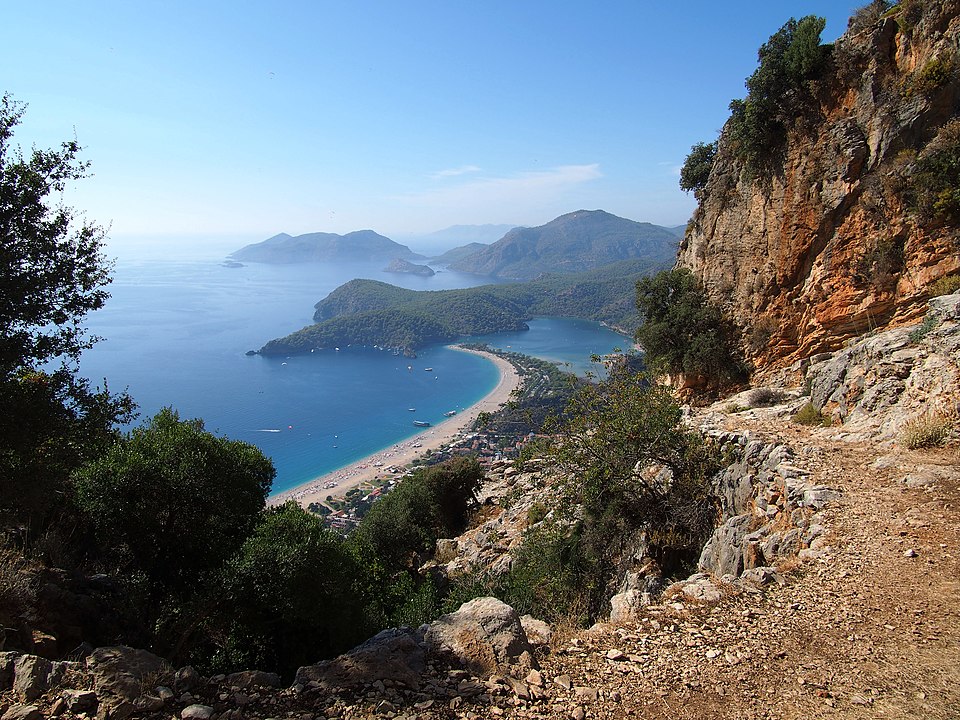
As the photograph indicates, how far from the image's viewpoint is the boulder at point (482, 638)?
5.38 m

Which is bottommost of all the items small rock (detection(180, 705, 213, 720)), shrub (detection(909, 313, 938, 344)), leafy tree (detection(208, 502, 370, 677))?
leafy tree (detection(208, 502, 370, 677))

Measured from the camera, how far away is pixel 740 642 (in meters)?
5.16

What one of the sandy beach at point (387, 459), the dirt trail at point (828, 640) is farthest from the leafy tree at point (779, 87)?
the sandy beach at point (387, 459)

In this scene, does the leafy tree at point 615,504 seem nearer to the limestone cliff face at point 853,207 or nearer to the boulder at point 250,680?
the boulder at point 250,680

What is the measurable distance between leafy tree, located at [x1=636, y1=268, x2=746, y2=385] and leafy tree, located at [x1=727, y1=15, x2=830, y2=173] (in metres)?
5.08

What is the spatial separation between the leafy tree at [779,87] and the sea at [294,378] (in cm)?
4281

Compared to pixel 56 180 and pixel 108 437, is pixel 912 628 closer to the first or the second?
pixel 108 437

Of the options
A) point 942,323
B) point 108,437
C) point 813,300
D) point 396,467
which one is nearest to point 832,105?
point 813,300

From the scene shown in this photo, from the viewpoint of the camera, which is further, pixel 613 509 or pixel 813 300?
pixel 813 300

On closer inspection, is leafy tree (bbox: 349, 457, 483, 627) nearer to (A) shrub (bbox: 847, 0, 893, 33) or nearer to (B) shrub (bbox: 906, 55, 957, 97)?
(B) shrub (bbox: 906, 55, 957, 97)

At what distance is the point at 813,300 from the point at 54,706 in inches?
717

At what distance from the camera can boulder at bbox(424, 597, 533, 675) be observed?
5.38 metres

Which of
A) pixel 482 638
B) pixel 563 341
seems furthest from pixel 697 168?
pixel 563 341

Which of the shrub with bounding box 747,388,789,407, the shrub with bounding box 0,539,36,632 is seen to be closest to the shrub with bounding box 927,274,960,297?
the shrub with bounding box 747,388,789,407
